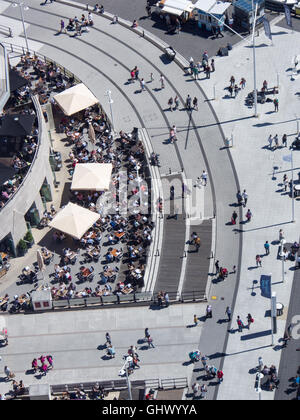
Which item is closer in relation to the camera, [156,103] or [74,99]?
[74,99]

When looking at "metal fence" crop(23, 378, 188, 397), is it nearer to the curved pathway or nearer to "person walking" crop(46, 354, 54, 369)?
"person walking" crop(46, 354, 54, 369)

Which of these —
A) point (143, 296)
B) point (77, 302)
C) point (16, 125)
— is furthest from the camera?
point (16, 125)

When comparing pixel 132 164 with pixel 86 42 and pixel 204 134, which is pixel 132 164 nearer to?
pixel 204 134

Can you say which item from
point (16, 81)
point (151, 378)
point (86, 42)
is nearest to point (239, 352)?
point (151, 378)

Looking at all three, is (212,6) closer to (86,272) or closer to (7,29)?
(7,29)

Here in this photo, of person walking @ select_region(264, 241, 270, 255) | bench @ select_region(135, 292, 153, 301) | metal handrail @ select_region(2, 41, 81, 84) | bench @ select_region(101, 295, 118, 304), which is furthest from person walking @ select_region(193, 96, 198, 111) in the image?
bench @ select_region(101, 295, 118, 304)

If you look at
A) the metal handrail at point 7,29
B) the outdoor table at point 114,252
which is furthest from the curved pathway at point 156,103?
the outdoor table at point 114,252

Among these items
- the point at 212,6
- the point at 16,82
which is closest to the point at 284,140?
the point at 212,6
